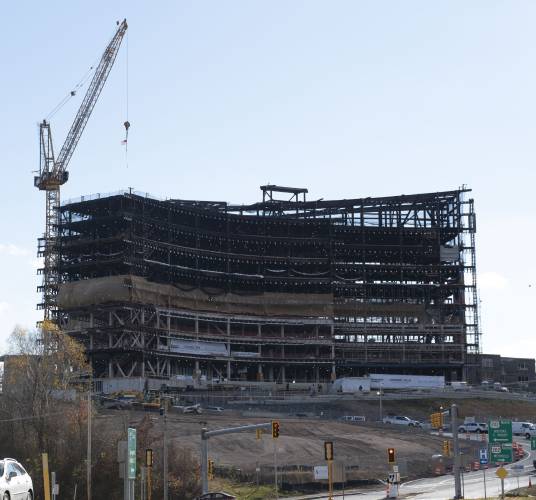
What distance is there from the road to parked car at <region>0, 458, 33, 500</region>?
4404 cm

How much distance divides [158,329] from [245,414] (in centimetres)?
5134

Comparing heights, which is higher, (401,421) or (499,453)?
(499,453)

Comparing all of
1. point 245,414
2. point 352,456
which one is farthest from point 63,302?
point 352,456

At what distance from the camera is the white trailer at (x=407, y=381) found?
182 meters

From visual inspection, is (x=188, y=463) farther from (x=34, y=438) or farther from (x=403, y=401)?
(x=403, y=401)

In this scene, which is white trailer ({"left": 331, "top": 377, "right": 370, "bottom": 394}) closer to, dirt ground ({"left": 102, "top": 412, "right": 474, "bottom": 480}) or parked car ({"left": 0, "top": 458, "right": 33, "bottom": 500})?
dirt ground ({"left": 102, "top": 412, "right": 474, "bottom": 480})

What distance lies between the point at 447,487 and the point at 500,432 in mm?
19672

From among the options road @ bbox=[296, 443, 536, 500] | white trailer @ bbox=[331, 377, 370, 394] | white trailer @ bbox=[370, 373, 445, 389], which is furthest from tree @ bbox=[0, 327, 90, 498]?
white trailer @ bbox=[370, 373, 445, 389]

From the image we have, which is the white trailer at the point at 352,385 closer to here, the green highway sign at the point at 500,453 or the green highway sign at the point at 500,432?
the green highway sign at the point at 500,432

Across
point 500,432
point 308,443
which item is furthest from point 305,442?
point 500,432

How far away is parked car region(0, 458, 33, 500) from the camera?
110ft

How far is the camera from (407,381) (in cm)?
18525

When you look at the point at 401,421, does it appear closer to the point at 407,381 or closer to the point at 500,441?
the point at 407,381

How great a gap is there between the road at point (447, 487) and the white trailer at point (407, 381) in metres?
76.0
